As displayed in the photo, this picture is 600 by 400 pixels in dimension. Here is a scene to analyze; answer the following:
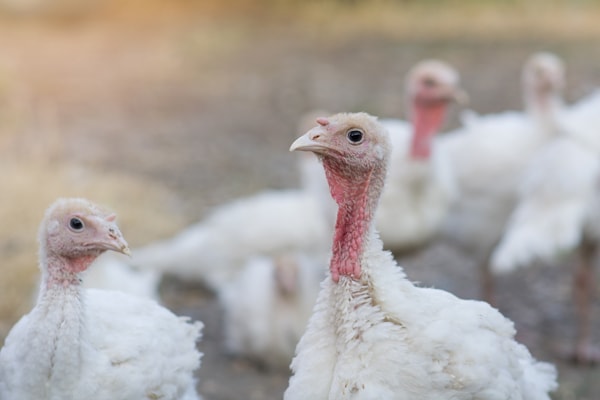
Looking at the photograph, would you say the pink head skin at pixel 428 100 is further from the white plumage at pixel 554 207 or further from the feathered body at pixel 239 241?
the feathered body at pixel 239 241

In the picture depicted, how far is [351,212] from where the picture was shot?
3102mm

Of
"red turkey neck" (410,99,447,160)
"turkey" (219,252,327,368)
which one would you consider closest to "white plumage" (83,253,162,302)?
"turkey" (219,252,327,368)

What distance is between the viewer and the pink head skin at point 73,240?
3.26 meters

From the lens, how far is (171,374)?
3.42 metres

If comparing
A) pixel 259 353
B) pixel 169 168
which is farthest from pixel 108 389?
pixel 169 168

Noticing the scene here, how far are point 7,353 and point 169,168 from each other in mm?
5025

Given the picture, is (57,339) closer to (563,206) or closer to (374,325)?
(374,325)

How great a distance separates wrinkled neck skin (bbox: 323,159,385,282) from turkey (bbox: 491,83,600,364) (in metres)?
2.46

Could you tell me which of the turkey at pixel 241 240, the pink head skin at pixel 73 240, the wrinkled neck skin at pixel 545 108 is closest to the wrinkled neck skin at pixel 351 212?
the pink head skin at pixel 73 240

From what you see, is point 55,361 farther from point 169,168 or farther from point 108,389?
point 169,168

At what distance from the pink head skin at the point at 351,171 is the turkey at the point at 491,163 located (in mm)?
2772

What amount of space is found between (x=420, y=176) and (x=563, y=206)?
0.84 m

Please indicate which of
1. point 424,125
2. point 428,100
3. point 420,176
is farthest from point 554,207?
point 428,100

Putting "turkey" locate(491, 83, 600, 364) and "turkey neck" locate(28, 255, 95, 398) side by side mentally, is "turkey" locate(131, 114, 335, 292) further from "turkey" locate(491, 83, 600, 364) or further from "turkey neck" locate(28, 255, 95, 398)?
"turkey neck" locate(28, 255, 95, 398)
